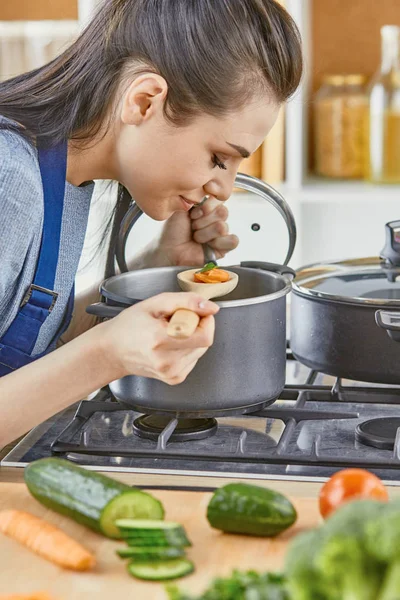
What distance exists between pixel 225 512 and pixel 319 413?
1.17ft

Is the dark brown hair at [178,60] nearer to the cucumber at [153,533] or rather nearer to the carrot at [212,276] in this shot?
the carrot at [212,276]

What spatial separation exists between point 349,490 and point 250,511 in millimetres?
91

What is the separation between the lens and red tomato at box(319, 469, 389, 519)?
2.76 feet

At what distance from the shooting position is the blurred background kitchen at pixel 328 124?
2.55 meters

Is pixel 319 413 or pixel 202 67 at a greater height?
pixel 202 67

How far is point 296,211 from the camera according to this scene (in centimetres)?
265

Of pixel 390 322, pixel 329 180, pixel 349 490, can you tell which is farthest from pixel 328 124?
pixel 349 490

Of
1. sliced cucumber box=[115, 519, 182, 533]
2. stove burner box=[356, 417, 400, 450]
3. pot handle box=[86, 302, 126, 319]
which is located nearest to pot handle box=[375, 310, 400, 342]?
stove burner box=[356, 417, 400, 450]

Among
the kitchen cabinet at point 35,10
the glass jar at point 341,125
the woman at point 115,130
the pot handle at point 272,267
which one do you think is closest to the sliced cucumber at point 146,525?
the woman at point 115,130

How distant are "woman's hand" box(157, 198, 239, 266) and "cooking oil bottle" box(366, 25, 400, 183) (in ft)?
3.67

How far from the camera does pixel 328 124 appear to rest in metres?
2.62

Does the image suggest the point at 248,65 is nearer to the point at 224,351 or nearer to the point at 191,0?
the point at 191,0

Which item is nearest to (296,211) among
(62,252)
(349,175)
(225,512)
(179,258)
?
(349,175)

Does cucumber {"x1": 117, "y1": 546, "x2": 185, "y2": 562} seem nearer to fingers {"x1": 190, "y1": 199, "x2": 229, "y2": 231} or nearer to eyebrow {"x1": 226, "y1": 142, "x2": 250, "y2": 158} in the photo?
eyebrow {"x1": 226, "y1": 142, "x2": 250, "y2": 158}
